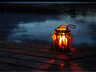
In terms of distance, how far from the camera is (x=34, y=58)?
2883 mm

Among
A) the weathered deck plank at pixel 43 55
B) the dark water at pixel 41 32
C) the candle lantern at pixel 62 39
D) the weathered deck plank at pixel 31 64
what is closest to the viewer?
the weathered deck plank at pixel 31 64

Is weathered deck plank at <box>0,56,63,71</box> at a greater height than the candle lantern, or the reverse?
the candle lantern

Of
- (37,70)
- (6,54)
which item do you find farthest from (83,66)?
(6,54)

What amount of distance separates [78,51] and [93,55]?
0.40 meters

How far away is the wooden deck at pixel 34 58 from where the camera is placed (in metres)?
2.45

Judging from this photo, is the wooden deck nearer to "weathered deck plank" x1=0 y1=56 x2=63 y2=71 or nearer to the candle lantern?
"weathered deck plank" x1=0 y1=56 x2=63 y2=71

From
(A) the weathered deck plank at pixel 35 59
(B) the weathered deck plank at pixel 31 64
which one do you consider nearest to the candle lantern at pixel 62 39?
(A) the weathered deck plank at pixel 35 59

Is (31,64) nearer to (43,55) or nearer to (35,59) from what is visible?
(35,59)

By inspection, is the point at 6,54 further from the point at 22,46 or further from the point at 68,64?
the point at 68,64

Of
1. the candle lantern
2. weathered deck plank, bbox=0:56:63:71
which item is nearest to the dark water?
the candle lantern

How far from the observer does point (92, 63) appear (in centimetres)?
262

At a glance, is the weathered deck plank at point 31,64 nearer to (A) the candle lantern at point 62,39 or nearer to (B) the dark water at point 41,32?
(A) the candle lantern at point 62,39

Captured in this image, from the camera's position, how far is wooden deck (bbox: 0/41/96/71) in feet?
8.04

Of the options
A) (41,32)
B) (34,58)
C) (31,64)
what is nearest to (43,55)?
(34,58)
